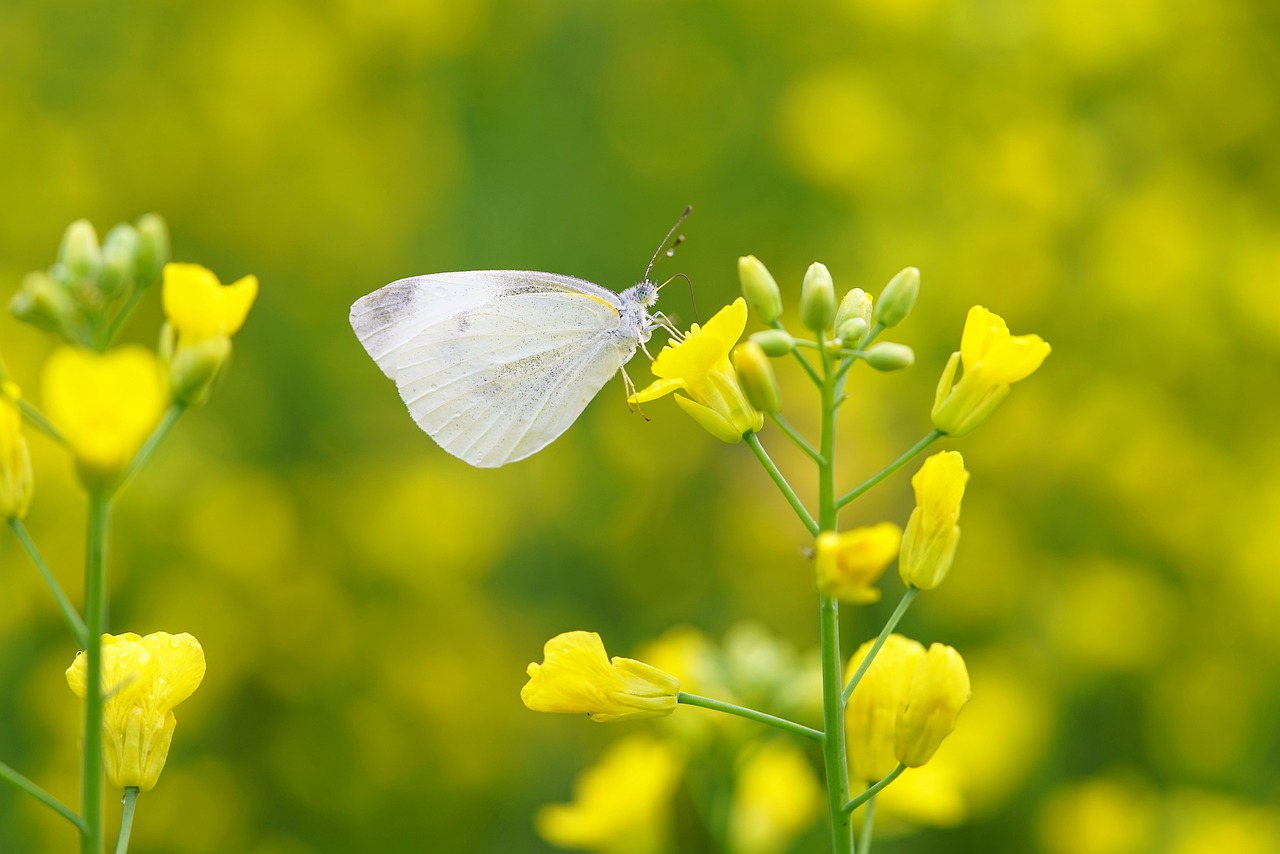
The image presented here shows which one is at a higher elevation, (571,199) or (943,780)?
(571,199)

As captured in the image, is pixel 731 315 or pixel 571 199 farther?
pixel 571 199

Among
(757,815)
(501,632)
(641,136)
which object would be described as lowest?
(501,632)

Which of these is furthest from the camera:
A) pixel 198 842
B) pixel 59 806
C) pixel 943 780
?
pixel 198 842

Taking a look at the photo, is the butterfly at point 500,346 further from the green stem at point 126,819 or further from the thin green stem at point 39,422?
the thin green stem at point 39,422

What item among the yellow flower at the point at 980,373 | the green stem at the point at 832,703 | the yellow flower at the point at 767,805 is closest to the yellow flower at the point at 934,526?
the yellow flower at the point at 980,373

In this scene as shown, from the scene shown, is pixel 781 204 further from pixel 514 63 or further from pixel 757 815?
pixel 757 815

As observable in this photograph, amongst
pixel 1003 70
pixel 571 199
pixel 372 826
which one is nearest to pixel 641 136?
pixel 571 199

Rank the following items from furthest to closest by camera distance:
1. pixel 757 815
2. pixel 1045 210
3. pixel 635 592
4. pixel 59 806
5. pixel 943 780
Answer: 1. pixel 1045 210
2. pixel 635 592
3. pixel 757 815
4. pixel 943 780
5. pixel 59 806

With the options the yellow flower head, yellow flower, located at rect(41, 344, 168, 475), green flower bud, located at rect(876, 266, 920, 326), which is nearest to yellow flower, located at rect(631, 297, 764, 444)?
green flower bud, located at rect(876, 266, 920, 326)
